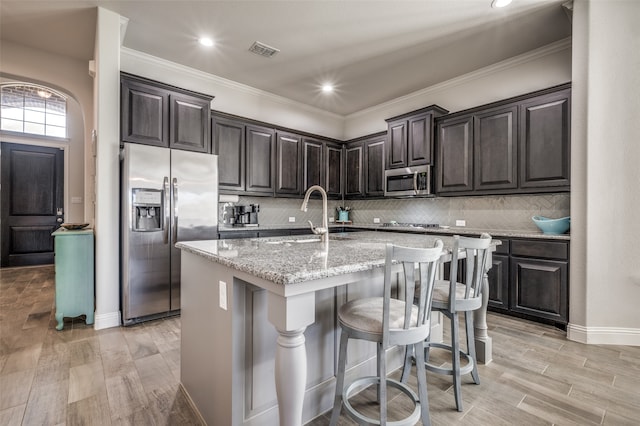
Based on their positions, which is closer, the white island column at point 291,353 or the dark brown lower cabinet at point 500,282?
the white island column at point 291,353

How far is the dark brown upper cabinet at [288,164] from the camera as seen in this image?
15.0ft

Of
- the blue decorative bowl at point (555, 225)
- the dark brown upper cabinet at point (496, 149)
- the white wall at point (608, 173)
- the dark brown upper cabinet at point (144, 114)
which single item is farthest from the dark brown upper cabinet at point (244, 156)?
the white wall at point (608, 173)

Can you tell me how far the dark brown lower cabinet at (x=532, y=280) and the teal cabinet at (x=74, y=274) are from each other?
4.16m

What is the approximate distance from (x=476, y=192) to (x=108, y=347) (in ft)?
13.4

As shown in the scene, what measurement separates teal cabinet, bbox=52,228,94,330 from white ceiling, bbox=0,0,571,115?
2.18m

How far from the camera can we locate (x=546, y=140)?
10.3 feet

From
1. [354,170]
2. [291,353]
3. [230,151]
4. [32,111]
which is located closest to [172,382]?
[291,353]

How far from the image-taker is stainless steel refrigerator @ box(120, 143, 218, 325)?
2932 millimetres

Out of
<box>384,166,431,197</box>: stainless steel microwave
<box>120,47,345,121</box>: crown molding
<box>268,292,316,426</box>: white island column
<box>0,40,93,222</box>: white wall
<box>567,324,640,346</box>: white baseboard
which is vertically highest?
<box>120,47,345,121</box>: crown molding

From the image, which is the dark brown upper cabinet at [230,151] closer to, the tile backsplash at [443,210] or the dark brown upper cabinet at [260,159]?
the dark brown upper cabinet at [260,159]

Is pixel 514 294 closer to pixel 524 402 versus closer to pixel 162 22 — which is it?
pixel 524 402

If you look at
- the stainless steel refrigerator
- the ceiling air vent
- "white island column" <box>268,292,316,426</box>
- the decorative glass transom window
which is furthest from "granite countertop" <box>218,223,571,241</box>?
the decorative glass transom window

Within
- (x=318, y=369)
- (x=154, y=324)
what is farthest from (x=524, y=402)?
(x=154, y=324)

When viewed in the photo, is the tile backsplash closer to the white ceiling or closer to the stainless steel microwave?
the stainless steel microwave
